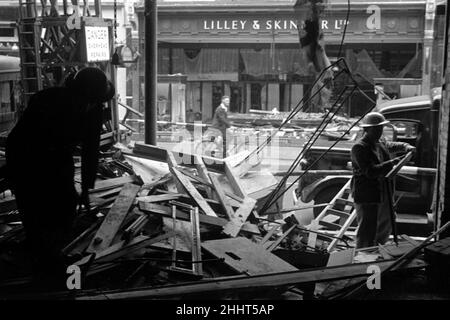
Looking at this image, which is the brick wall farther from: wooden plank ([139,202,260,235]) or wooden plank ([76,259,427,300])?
wooden plank ([139,202,260,235])

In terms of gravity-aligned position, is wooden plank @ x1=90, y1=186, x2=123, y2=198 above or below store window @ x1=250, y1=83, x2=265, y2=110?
below

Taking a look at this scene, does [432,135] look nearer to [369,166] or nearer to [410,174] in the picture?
[410,174]

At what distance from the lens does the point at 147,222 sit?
6.90m

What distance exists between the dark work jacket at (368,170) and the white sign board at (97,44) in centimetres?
701

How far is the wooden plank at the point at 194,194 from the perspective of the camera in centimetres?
747

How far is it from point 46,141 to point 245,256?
7.60 feet

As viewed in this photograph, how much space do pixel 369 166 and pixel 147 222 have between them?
10.2ft

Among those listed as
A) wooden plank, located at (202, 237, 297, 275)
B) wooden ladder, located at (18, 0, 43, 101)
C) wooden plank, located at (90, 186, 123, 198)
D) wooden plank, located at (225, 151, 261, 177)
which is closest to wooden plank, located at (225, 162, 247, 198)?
wooden plank, located at (225, 151, 261, 177)

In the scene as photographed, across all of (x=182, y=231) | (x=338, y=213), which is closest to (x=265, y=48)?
(x=338, y=213)

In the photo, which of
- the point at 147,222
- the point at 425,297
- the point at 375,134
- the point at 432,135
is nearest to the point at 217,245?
the point at 147,222

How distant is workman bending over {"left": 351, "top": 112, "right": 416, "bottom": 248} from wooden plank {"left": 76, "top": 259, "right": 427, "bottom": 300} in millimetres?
2421

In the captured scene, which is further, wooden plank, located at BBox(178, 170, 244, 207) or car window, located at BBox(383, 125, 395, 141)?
car window, located at BBox(383, 125, 395, 141)

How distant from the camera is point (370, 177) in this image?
777 cm

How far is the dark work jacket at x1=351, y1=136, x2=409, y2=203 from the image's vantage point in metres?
7.73
